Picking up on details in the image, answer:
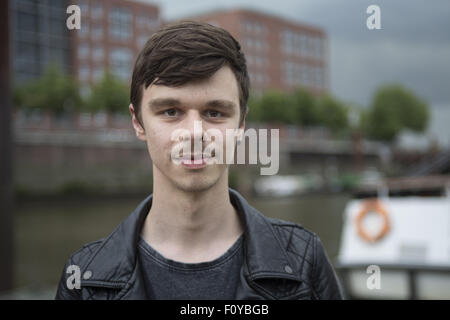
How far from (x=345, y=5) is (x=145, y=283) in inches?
36.2

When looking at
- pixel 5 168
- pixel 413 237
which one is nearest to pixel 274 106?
pixel 413 237

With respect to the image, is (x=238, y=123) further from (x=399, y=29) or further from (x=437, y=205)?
(x=437, y=205)

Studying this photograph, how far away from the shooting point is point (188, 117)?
108 centimetres

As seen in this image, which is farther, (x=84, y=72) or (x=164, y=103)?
(x=84, y=72)

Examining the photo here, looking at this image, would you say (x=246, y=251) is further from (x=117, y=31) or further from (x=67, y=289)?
(x=117, y=31)

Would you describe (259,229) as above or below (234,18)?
below

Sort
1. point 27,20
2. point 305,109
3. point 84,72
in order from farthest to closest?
point 27,20
point 305,109
point 84,72

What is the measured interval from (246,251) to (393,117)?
2.27 metres

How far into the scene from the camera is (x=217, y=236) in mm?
1273

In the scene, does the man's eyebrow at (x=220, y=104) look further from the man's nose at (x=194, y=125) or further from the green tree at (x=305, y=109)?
the green tree at (x=305, y=109)

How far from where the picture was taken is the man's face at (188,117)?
1.08m

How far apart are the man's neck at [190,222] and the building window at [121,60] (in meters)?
0.40

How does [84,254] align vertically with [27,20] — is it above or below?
below

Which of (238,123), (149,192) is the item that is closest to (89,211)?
(149,192)
